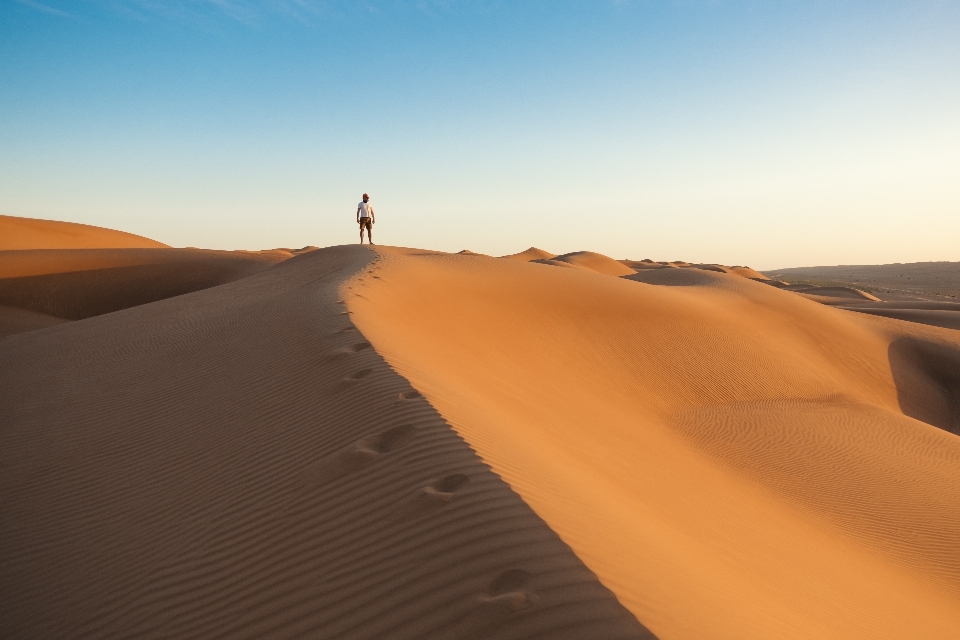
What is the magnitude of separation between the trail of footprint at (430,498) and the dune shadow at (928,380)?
1586 centimetres

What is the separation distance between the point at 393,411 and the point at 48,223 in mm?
42696

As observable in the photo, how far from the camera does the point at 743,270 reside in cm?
6322

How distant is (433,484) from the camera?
331 centimetres

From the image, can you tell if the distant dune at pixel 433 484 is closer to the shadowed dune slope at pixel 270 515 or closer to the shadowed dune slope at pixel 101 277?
the shadowed dune slope at pixel 270 515

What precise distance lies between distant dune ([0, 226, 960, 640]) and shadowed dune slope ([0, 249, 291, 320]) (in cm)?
1005

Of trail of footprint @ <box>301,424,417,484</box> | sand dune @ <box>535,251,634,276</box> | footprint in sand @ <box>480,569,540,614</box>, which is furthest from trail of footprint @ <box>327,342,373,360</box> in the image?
sand dune @ <box>535,251,634,276</box>

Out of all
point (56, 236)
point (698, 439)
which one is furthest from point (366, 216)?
point (56, 236)

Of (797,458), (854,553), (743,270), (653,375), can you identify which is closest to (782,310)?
(653,375)

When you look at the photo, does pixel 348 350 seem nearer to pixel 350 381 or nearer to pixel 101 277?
pixel 350 381

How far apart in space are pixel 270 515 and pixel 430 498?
3.59 ft

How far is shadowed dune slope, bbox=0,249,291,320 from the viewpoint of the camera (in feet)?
64.7

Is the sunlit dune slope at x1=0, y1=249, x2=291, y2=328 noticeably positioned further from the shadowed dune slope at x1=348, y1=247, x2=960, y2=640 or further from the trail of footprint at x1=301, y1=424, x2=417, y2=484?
the trail of footprint at x1=301, y1=424, x2=417, y2=484

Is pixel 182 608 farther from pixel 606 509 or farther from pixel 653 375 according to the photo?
pixel 653 375

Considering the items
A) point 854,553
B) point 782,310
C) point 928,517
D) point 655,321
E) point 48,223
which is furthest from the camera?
point 48,223
